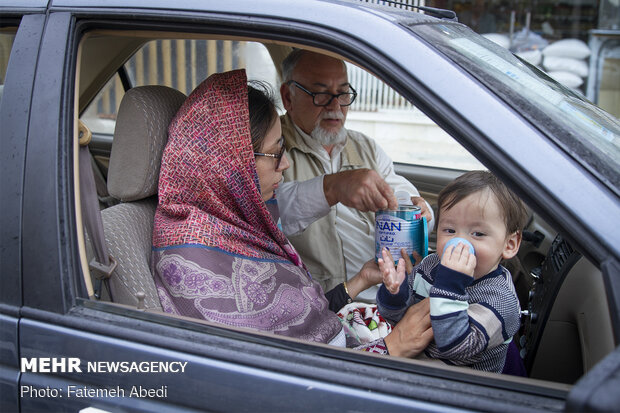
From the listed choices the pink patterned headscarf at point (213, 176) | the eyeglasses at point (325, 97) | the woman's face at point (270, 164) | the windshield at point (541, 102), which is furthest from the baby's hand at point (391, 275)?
the eyeglasses at point (325, 97)

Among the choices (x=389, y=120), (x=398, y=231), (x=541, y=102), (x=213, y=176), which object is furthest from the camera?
(x=389, y=120)

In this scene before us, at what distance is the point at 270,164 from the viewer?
2.04 m

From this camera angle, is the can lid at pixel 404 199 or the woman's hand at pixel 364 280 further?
the can lid at pixel 404 199

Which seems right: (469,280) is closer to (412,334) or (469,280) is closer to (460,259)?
(460,259)

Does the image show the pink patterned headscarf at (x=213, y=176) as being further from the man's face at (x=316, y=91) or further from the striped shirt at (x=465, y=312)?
the man's face at (x=316, y=91)

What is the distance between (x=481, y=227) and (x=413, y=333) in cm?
35

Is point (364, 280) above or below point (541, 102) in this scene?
below

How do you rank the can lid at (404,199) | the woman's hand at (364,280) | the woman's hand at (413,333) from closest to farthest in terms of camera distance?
the woman's hand at (413,333) < the woman's hand at (364,280) < the can lid at (404,199)

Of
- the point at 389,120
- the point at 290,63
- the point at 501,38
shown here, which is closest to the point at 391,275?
the point at 290,63

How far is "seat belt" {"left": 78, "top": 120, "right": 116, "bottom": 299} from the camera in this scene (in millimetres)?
1555

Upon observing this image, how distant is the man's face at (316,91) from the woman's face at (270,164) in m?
0.70

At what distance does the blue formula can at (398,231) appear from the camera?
1.98 m

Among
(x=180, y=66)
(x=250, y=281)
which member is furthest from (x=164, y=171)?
(x=180, y=66)

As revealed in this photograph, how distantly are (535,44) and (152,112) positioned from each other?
8459 millimetres
